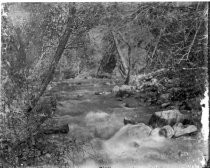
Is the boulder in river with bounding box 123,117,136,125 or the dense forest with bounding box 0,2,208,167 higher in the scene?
the dense forest with bounding box 0,2,208,167

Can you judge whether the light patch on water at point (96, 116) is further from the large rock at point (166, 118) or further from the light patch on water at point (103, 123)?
the large rock at point (166, 118)

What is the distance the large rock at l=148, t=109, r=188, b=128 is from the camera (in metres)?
4.59

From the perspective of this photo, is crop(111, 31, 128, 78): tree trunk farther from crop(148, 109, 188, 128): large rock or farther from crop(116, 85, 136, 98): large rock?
crop(148, 109, 188, 128): large rock

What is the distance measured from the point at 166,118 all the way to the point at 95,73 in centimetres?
92

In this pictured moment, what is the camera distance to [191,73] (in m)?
4.62

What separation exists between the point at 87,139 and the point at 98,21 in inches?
51.6

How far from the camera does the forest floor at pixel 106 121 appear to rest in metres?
4.58

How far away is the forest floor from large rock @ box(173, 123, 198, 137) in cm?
6

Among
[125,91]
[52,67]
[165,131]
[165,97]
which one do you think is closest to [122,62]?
[125,91]

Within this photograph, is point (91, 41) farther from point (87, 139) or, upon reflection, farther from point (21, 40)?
point (87, 139)

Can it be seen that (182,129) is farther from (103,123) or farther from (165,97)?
(103,123)

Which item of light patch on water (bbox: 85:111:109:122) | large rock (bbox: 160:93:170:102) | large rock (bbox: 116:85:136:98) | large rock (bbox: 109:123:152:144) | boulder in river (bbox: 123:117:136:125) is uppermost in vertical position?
large rock (bbox: 116:85:136:98)

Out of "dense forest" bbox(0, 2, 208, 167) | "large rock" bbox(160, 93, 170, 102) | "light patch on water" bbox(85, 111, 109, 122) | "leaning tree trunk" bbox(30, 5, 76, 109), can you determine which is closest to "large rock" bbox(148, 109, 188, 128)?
"dense forest" bbox(0, 2, 208, 167)

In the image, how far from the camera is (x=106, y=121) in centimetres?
462
